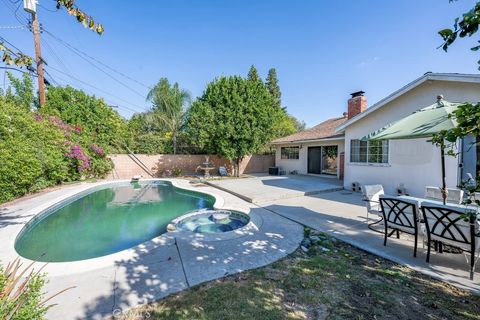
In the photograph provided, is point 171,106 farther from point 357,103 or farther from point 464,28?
point 464,28

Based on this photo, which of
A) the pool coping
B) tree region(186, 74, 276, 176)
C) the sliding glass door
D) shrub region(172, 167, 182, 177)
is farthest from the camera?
shrub region(172, 167, 182, 177)

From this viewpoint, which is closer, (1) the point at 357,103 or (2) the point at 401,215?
(2) the point at 401,215

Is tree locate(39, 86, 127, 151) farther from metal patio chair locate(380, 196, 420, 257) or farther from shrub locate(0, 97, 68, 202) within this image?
metal patio chair locate(380, 196, 420, 257)

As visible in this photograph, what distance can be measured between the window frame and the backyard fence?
11.9m

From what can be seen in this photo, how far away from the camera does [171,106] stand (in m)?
21.9

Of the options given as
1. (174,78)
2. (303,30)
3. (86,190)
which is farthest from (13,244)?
(174,78)

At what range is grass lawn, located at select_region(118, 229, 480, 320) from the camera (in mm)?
2756

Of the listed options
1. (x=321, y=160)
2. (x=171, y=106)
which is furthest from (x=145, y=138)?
Result: (x=321, y=160)

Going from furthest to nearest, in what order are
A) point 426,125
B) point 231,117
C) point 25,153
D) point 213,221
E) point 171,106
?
point 171,106 → point 231,117 → point 25,153 → point 213,221 → point 426,125

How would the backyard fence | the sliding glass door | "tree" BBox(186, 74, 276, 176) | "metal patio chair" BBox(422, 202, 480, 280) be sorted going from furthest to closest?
the backyard fence < the sliding glass door < "tree" BBox(186, 74, 276, 176) < "metal patio chair" BBox(422, 202, 480, 280)

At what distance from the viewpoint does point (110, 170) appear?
17.5 m

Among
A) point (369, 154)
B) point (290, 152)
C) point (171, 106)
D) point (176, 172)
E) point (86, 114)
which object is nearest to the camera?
point (369, 154)

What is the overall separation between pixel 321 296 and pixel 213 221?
481 cm

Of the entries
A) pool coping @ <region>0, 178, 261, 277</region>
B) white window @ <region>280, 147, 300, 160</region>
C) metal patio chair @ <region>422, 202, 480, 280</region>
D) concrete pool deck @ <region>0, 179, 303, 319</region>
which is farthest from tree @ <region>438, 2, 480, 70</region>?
white window @ <region>280, 147, 300, 160</region>
